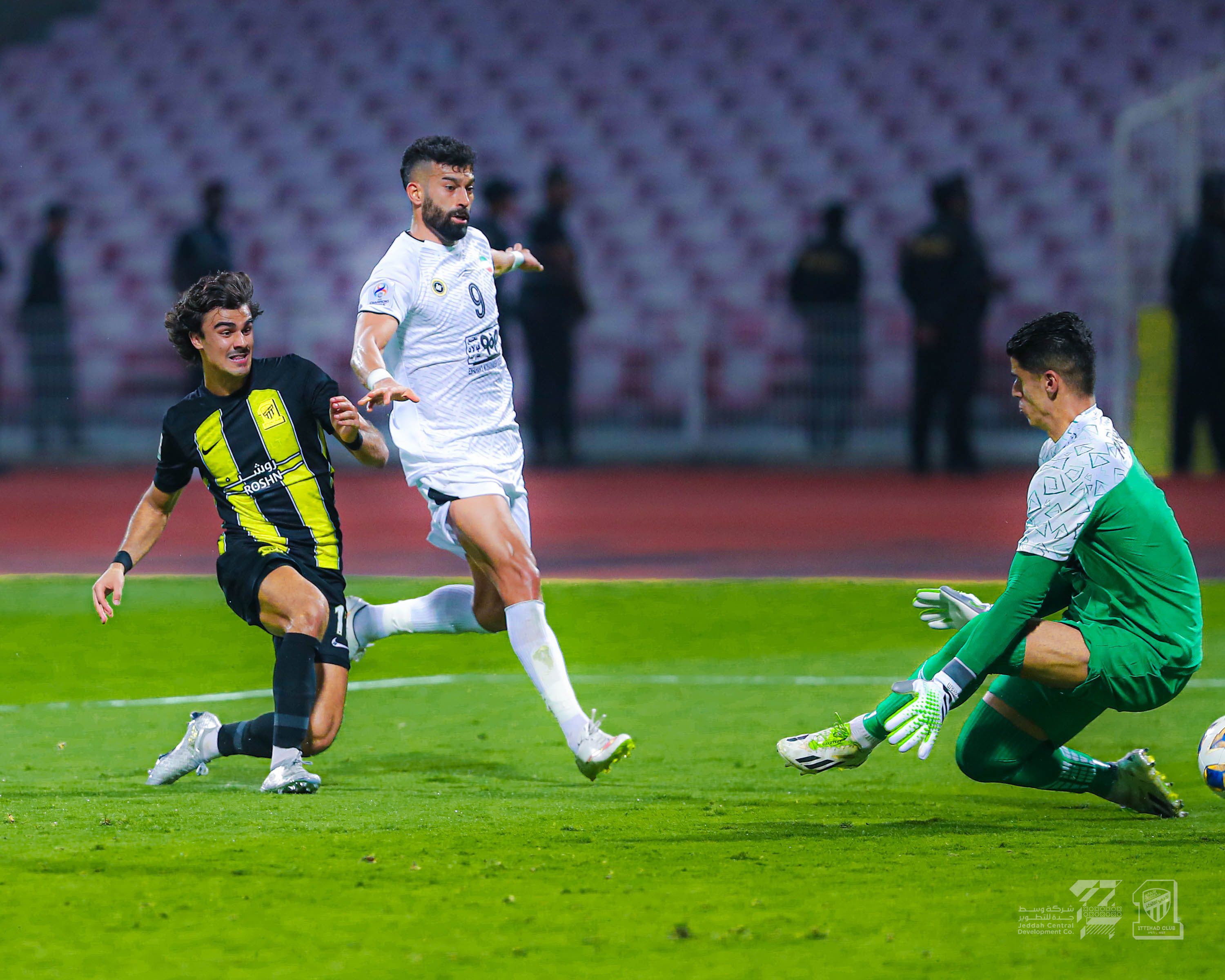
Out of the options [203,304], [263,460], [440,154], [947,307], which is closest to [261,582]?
[263,460]

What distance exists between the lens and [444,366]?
6008 mm

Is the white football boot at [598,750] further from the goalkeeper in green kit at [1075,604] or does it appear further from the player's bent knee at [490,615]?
the player's bent knee at [490,615]

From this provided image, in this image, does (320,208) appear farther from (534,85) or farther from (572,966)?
(572,966)

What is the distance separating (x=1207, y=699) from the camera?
7.06 m

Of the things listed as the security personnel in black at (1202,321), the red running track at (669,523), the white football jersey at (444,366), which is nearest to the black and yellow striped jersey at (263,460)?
the white football jersey at (444,366)

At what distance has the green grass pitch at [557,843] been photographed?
360 centimetres

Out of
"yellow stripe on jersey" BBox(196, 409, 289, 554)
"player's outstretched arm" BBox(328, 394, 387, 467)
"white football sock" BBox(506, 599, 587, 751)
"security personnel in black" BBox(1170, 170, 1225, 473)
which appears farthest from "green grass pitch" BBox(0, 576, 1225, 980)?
"security personnel in black" BBox(1170, 170, 1225, 473)

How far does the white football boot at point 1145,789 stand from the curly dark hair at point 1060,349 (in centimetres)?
106

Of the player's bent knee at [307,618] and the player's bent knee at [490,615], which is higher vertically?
the player's bent knee at [307,618]

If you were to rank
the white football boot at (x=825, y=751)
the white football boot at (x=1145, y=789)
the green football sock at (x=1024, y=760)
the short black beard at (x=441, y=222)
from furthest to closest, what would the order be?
1. the short black beard at (x=441, y=222)
2. the green football sock at (x=1024, y=760)
3. the white football boot at (x=1145, y=789)
4. the white football boot at (x=825, y=751)

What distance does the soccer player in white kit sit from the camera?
581 centimetres

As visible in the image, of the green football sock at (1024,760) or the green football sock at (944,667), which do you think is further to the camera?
the green football sock at (1024,760)

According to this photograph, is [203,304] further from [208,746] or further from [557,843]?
[557,843]

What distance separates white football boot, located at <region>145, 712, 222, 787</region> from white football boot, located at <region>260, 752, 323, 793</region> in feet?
0.94
